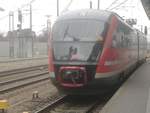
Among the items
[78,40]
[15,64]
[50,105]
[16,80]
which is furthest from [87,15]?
[15,64]

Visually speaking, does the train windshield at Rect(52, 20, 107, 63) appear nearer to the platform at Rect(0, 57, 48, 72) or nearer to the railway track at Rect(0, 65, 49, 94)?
the railway track at Rect(0, 65, 49, 94)

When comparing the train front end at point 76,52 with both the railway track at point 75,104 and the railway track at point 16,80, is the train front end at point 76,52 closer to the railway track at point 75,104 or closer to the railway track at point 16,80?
the railway track at point 75,104

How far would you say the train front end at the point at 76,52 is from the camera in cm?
1244

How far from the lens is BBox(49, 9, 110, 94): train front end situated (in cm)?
1244

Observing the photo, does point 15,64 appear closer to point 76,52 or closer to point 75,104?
point 75,104

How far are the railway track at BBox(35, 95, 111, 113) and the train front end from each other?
48 cm

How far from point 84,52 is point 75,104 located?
1.72 metres

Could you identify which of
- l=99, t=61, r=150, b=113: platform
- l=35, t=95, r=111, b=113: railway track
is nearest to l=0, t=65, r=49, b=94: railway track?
l=35, t=95, r=111, b=113: railway track

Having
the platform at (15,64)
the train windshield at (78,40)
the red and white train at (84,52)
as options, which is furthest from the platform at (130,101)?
the platform at (15,64)

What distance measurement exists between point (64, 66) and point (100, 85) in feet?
4.17

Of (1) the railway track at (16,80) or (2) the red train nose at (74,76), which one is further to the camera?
(1) the railway track at (16,80)

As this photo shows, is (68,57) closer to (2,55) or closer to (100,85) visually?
(100,85)

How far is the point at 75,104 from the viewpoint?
13.2 meters

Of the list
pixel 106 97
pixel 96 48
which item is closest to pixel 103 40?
pixel 96 48
